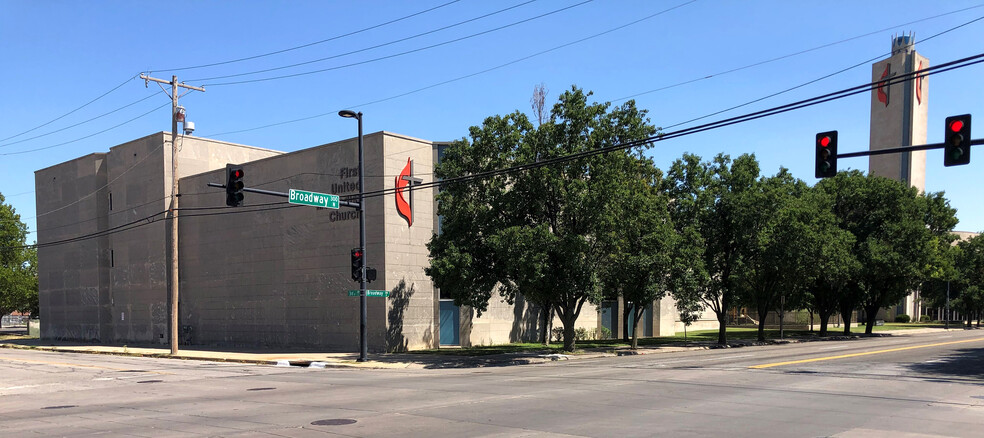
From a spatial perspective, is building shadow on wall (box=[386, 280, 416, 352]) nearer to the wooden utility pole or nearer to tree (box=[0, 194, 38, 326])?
the wooden utility pole

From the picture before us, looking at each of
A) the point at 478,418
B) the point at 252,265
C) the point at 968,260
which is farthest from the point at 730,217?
the point at 968,260

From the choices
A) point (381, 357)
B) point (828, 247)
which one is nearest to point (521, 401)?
point (381, 357)

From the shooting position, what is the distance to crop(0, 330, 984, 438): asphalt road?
35.3 ft

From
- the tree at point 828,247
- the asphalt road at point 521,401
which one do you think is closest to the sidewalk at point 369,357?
the asphalt road at point 521,401

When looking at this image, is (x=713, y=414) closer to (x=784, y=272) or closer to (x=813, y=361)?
(x=813, y=361)

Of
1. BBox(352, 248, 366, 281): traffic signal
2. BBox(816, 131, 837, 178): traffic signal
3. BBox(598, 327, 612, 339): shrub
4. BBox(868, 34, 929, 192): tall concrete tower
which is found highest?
BBox(868, 34, 929, 192): tall concrete tower

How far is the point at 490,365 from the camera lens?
25.9m

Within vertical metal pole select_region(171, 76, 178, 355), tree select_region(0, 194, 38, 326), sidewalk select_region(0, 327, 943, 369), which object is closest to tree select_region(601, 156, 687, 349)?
sidewalk select_region(0, 327, 943, 369)

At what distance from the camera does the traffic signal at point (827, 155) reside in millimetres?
15578

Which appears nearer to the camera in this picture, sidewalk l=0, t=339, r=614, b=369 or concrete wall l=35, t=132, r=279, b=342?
sidewalk l=0, t=339, r=614, b=369

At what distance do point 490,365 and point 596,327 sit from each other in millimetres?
19548

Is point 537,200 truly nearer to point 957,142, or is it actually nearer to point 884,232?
point 957,142

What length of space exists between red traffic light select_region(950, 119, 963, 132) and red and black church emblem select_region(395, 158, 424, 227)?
2204cm

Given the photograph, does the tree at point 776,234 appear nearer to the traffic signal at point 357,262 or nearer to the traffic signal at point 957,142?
the traffic signal at point 357,262
